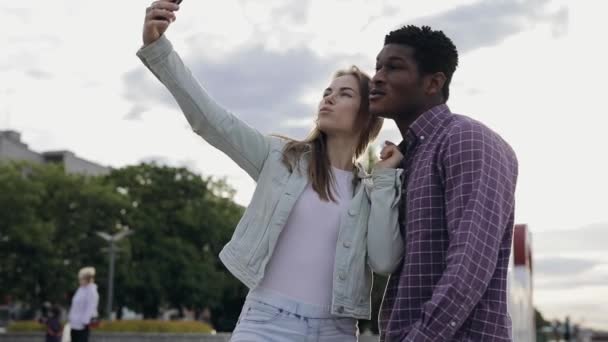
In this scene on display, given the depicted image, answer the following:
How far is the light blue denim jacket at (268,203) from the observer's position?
3373mm

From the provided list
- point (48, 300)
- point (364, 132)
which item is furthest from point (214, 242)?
point (364, 132)

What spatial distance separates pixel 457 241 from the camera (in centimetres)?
275

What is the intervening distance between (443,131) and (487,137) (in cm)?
19

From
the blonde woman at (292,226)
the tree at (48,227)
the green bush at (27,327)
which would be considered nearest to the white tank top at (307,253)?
the blonde woman at (292,226)

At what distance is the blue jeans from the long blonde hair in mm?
466

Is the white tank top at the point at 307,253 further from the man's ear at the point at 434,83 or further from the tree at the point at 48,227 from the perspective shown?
the tree at the point at 48,227

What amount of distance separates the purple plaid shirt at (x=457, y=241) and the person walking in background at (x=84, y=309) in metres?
12.4

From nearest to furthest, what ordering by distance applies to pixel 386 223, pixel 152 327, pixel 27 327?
pixel 386 223 → pixel 152 327 → pixel 27 327

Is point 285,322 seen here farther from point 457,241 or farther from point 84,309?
point 84,309

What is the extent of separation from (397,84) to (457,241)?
0.71m

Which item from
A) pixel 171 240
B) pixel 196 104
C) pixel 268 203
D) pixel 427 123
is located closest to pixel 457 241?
pixel 427 123

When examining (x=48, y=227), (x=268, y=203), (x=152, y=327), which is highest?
(x=48, y=227)

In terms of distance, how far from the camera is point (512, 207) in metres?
2.91

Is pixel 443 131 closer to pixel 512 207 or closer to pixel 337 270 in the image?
pixel 512 207
